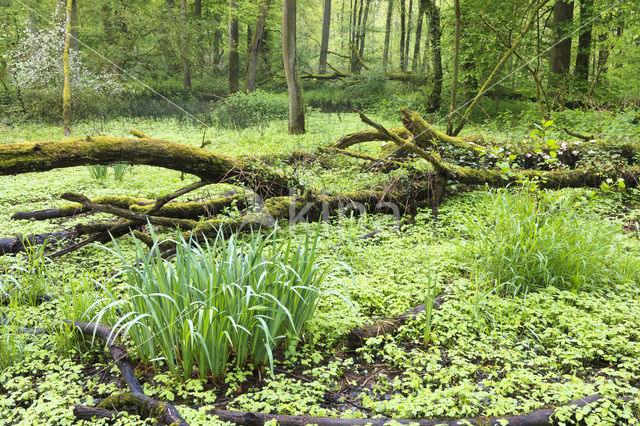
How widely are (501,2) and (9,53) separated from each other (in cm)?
1533

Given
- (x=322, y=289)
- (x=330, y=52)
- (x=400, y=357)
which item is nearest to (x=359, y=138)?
(x=322, y=289)

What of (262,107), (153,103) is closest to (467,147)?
(262,107)

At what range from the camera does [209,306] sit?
2.05 metres

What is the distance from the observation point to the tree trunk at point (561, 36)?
33.1 ft

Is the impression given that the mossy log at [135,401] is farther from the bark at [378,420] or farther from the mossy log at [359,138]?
the mossy log at [359,138]

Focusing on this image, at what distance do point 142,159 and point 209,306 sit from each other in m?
2.34

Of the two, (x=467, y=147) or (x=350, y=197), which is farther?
(x=467, y=147)

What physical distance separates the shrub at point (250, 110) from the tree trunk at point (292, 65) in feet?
8.42

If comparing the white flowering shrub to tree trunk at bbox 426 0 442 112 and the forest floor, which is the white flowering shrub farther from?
the forest floor

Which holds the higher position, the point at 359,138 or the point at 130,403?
the point at 359,138

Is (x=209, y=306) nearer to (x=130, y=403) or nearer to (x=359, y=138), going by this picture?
(x=130, y=403)

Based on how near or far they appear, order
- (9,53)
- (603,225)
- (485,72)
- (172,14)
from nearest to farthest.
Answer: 1. (603,225)
2. (485,72)
3. (9,53)
4. (172,14)

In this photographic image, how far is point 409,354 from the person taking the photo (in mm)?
2461

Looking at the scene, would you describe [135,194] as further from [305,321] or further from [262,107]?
[262,107]
